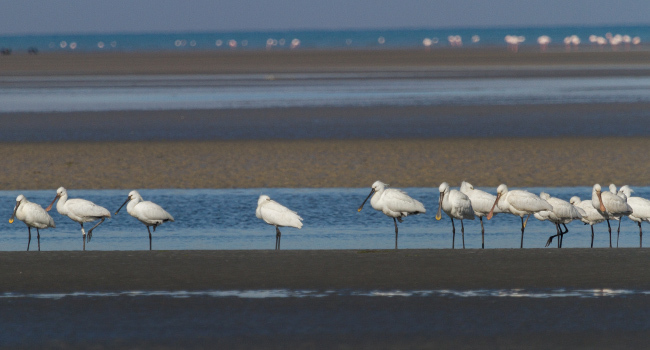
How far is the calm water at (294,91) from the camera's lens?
36.4 meters

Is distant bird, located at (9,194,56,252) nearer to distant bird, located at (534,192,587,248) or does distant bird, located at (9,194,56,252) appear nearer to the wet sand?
distant bird, located at (534,192,587,248)

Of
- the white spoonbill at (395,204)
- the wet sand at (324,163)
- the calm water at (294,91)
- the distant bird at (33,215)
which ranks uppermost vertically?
the calm water at (294,91)

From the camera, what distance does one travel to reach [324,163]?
20.7 m

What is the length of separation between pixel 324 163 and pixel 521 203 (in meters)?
8.87

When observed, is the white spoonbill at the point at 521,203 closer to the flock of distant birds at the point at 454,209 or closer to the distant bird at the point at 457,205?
the flock of distant birds at the point at 454,209

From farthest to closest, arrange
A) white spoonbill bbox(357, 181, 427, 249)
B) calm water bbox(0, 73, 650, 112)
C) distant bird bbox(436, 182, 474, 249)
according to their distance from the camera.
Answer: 1. calm water bbox(0, 73, 650, 112)
2. white spoonbill bbox(357, 181, 427, 249)
3. distant bird bbox(436, 182, 474, 249)

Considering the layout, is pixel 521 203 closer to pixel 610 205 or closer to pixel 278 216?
pixel 610 205

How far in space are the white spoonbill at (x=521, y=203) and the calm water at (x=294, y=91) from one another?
23224 mm

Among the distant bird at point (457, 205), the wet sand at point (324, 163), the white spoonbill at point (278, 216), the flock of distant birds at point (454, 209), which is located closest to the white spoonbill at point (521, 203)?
the flock of distant birds at point (454, 209)

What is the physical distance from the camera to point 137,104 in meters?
36.8

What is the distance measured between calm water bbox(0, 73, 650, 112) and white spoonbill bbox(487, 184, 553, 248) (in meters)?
23.2

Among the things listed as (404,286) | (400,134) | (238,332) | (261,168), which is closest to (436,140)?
(400,134)

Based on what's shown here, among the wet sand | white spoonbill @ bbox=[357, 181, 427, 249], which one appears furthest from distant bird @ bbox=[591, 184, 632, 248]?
the wet sand

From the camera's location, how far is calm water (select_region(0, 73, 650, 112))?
36.4 m
